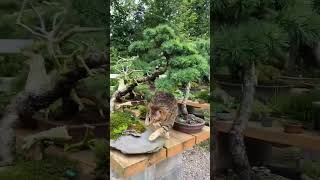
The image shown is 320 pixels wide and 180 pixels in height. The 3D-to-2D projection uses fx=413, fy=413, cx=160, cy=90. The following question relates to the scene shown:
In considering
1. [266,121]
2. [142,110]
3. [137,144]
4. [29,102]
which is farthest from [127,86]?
[266,121]

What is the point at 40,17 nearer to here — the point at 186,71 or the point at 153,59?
the point at 153,59

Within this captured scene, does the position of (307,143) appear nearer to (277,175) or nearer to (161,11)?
(277,175)

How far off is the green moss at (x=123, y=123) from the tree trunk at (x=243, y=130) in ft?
1.81

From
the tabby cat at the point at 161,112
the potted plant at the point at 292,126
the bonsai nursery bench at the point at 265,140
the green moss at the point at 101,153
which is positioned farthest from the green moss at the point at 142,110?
the potted plant at the point at 292,126

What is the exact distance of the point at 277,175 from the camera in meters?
2.46

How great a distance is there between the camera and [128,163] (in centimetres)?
224

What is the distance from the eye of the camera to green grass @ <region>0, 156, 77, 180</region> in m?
2.23

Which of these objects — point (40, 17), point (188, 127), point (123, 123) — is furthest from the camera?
point (188, 127)

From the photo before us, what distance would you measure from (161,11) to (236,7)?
0.43 meters

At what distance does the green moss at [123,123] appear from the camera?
2.30m

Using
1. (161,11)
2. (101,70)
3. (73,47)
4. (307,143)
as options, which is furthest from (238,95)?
(73,47)

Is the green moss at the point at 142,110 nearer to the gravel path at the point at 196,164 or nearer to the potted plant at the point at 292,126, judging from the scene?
the gravel path at the point at 196,164

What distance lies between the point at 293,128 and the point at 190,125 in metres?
0.59

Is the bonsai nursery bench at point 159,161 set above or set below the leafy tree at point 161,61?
below
